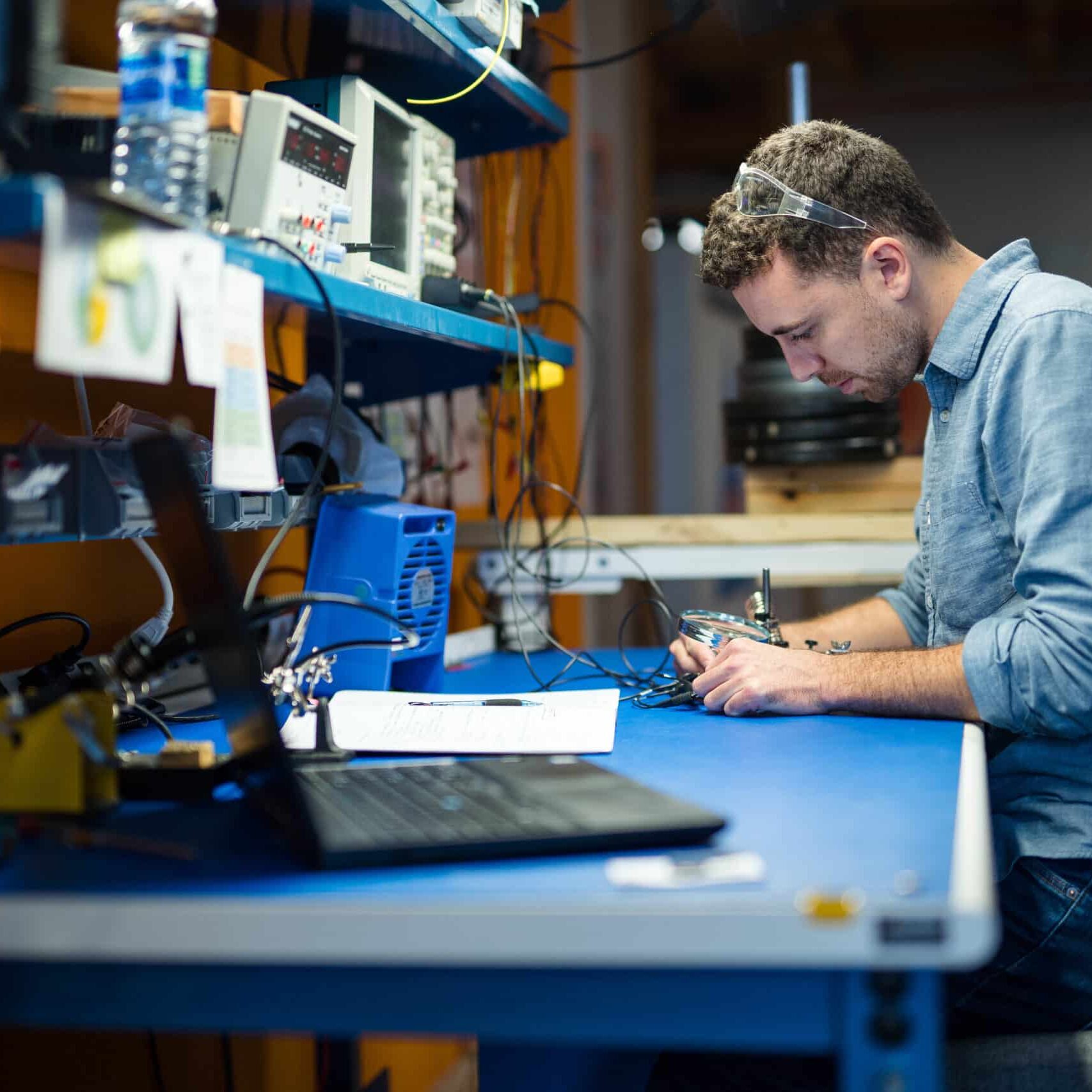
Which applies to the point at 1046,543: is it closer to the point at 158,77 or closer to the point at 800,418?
the point at 158,77

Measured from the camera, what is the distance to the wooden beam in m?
2.24

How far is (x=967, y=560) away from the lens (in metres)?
1.36

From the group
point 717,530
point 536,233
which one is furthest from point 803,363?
point 536,233

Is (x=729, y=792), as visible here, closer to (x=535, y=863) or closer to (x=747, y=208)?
(x=535, y=863)

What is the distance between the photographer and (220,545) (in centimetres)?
82

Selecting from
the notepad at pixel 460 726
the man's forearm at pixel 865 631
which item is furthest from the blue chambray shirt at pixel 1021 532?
the notepad at pixel 460 726

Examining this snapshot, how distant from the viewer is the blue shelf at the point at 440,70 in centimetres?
147

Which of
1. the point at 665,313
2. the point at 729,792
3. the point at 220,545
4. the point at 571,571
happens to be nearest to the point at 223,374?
→ the point at 220,545

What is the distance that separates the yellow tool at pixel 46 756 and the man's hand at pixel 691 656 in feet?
2.75

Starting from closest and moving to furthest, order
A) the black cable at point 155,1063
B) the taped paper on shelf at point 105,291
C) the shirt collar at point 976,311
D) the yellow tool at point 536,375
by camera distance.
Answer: the taped paper on shelf at point 105,291 → the shirt collar at point 976,311 → the black cable at point 155,1063 → the yellow tool at point 536,375

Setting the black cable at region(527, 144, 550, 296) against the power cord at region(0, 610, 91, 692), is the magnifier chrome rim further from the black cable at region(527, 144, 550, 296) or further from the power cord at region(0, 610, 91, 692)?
the black cable at region(527, 144, 550, 296)

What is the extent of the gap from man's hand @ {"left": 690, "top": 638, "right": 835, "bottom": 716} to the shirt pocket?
0.18m

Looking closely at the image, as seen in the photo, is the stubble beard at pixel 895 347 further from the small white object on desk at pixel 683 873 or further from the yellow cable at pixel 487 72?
the small white object on desk at pixel 683 873

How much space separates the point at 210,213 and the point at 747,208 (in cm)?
70
